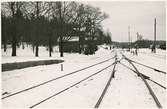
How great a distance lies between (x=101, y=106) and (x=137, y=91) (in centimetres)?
311

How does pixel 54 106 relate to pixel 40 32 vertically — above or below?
below

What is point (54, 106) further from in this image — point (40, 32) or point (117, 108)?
point (40, 32)

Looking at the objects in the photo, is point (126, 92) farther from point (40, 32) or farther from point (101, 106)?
point (40, 32)

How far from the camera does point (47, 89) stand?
11117 mm

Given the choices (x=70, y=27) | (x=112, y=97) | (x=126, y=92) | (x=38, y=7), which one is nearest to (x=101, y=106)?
(x=112, y=97)

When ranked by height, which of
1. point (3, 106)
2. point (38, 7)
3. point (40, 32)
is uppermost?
point (38, 7)

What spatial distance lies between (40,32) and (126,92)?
2687 cm

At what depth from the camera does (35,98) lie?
9312 mm

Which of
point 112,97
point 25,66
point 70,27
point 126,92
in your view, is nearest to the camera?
point 112,97

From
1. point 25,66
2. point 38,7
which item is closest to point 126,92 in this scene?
point 25,66

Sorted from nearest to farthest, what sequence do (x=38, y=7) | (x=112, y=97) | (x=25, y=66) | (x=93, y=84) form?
1. (x=112, y=97)
2. (x=93, y=84)
3. (x=25, y=66)
4. (x=38, y=7)

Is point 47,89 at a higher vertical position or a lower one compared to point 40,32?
lower

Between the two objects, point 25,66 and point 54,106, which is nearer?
point 54,106

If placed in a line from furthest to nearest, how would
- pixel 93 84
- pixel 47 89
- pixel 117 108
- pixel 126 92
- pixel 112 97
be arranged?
pixel 93 84 < pixel 47 89 < pixel 126 92 < pixel 112 97 < pixel 117 108
